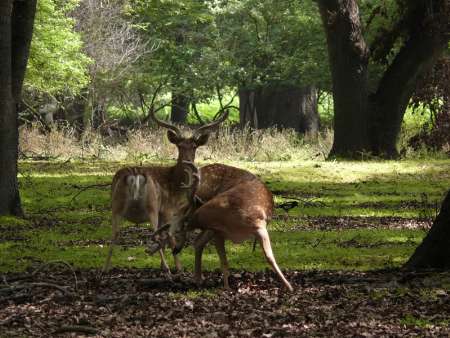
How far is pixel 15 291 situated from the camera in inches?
397

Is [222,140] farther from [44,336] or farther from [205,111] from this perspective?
[205,111]

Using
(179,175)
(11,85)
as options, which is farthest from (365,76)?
(179,175)

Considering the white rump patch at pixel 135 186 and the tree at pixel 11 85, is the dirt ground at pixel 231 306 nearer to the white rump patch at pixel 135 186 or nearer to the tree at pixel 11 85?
the white rump patch at pixel 135 186

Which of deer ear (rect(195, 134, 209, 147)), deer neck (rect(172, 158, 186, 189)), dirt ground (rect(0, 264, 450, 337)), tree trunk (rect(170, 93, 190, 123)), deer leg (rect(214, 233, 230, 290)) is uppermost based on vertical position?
tree trunk (rect(170, 93, 190, 123))

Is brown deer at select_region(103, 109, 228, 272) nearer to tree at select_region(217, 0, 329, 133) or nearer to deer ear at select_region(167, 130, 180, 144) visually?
deer ear at select_region(167, 130, 180, 144)

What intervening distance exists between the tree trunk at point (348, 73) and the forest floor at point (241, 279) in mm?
6712

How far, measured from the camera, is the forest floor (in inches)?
348

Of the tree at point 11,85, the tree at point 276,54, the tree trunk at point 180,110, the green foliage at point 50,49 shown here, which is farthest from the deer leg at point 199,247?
the tree trunk at point 180,110

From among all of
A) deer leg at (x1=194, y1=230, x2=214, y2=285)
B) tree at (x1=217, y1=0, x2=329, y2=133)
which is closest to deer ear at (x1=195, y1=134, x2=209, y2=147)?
deer leg at (x1=194, y1=230, x2=214, y2=285)

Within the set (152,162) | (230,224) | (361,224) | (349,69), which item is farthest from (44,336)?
(349,69)

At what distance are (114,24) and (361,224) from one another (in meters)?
23.5

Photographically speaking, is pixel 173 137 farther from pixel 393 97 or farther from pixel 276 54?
pixel 276 54

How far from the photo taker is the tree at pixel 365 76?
26.6 m

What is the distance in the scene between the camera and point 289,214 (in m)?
17.4
